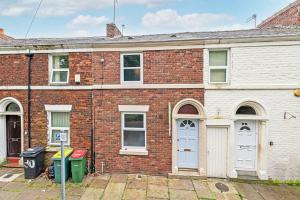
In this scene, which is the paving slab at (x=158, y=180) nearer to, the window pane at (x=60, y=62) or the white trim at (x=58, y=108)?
the white trim at (x=58, y=108)

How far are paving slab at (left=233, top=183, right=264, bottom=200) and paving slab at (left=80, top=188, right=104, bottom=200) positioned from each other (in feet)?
16.4

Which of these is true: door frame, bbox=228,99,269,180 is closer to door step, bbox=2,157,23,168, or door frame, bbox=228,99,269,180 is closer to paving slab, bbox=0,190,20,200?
paving slab, bbox=0,190,20,200

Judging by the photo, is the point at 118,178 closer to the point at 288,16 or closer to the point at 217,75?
the point at 217,75

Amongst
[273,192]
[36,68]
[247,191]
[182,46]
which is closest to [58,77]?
[36,68]

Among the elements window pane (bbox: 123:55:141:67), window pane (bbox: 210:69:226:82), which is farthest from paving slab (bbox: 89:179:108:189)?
window pane (bbox: 210:69:226:82)

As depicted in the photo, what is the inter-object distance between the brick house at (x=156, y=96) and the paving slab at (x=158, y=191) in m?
0.94

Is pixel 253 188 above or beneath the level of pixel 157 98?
beneath

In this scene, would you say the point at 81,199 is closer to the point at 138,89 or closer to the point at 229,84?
the point at 138,89

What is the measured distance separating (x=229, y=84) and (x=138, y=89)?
3728mm

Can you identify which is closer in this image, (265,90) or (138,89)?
(265,90)

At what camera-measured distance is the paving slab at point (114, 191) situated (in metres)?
6.31

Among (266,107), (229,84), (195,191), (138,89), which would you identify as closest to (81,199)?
(195,191)

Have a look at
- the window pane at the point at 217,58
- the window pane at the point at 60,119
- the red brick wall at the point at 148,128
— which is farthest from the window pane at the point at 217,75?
the window pane at the point at 60,119

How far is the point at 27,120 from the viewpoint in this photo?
27.8 feet
